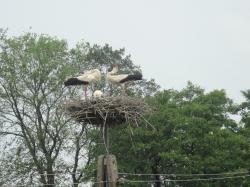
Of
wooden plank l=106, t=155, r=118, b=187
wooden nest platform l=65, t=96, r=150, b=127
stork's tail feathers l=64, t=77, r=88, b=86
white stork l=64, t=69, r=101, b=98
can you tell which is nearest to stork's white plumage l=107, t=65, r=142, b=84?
white stork l=64, t=69, r=101, b=98

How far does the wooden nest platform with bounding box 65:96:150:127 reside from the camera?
1277 centimetres

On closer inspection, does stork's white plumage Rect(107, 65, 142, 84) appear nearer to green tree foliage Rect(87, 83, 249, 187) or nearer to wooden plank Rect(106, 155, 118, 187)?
wooden plank Rect(106, 155, 118, 187)

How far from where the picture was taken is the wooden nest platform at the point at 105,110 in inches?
503

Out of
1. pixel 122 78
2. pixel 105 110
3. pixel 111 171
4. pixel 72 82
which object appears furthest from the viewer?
pixel 122 78

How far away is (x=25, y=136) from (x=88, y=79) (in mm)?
16300

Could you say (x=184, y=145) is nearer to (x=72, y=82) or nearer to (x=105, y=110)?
(x=72, y=82)

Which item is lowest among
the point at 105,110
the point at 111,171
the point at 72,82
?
the point at 111,171

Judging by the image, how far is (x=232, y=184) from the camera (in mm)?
24750

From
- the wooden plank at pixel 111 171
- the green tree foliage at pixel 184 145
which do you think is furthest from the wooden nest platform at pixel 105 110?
the green tree foliage at pixel 184 145

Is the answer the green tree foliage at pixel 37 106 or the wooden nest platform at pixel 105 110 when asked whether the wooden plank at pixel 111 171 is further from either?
the green tree foliage at pixel 37 106

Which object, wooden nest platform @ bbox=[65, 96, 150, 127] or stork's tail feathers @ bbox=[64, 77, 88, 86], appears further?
stork's tail feathers @ bbox=[64, 77, 88, 86]

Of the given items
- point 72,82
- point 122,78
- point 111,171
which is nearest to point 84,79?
point 72,82

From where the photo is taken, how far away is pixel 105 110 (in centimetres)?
1266

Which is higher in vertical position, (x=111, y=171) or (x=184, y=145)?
(x=184, y=145)
